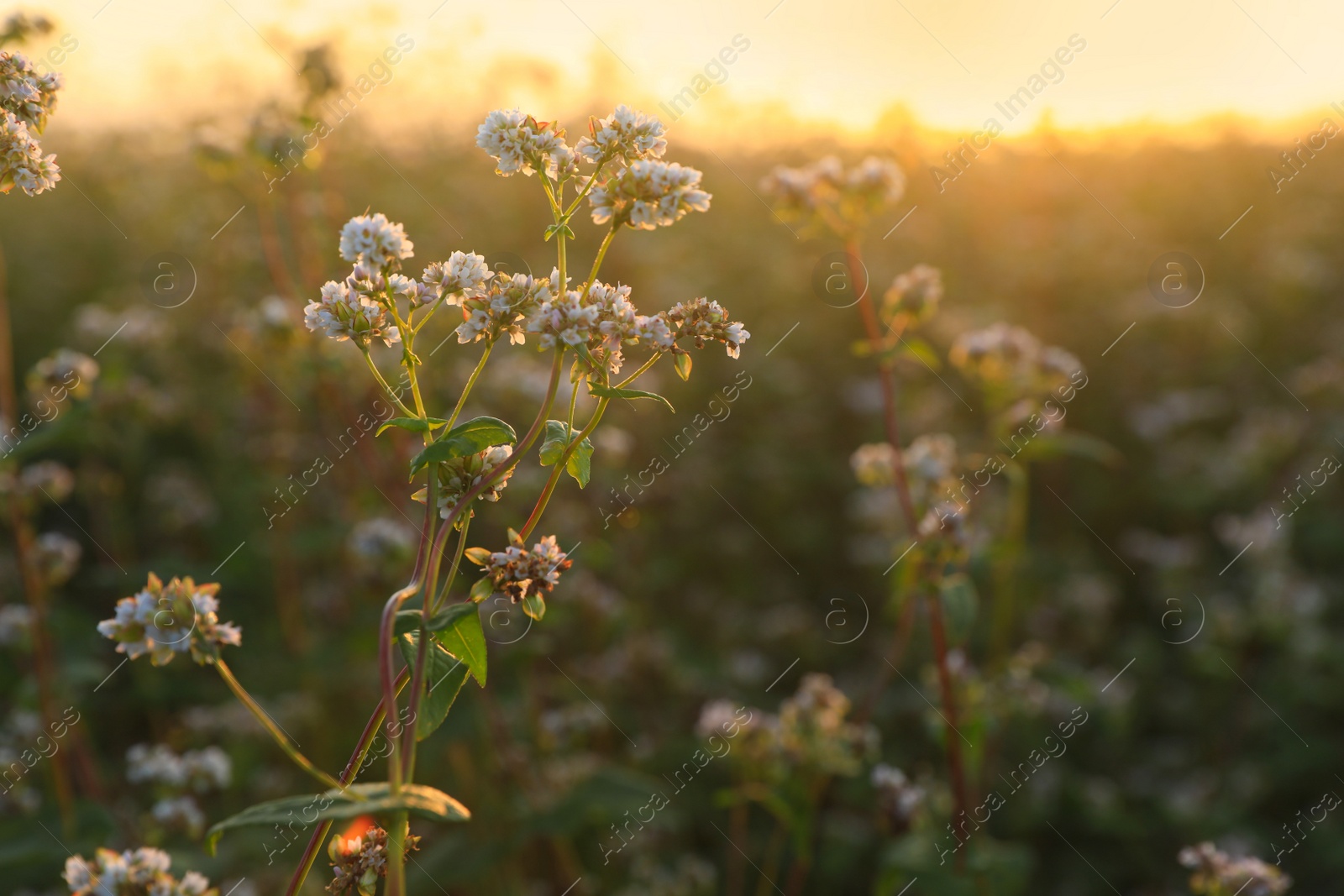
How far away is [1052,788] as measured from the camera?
607 centimetres

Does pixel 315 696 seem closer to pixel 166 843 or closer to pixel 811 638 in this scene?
pixel 166 843

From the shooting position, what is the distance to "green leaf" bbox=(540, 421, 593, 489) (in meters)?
2.21

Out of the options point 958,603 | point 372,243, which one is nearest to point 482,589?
point 372,243

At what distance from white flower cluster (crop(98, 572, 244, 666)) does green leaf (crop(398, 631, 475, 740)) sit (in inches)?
16.6

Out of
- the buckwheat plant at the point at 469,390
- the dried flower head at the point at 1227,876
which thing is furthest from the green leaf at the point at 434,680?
the dried flower head at the point at 1227,876

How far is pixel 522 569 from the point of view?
2.17 m

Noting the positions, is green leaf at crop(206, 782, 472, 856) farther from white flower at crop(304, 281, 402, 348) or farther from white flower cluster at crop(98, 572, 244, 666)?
white flower at crop(304, 281, 402, 348)

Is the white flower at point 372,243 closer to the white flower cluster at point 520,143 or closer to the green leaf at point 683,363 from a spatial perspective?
the white flower cluster at point 520,143

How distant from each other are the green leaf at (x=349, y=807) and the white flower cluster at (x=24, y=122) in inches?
66.6

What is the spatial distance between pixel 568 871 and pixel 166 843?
215 cm

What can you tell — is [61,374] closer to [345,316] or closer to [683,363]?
[345,316]

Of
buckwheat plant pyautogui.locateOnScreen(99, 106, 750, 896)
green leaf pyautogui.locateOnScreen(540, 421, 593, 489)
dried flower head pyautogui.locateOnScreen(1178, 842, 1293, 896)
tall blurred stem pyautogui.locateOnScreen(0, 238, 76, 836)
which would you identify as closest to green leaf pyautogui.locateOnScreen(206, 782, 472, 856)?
buckwheat plant pyautogui.locateOnScreen(99, 106, 750, 896)

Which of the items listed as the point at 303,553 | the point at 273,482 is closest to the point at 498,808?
the point at 303,553

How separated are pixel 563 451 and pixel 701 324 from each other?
1.64 feet
